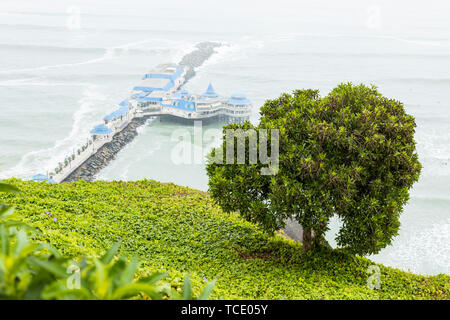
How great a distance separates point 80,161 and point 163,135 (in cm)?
→ 965

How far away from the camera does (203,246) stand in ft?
32.4

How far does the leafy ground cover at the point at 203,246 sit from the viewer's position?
783 centimetres

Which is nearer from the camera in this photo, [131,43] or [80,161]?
[80,161]

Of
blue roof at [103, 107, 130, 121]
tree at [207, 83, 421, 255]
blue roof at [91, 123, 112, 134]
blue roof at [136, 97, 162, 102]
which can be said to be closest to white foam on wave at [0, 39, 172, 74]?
blue roof at [136, 97, 162, 102]

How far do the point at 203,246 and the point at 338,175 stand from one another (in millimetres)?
3809

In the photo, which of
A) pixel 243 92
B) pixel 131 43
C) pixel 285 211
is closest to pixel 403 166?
pixel 285 211

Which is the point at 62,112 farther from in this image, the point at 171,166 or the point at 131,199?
the point at 131,199

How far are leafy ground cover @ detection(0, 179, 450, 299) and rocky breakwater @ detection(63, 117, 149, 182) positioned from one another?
13982 millimetres

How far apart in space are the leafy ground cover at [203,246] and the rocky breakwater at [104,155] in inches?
550

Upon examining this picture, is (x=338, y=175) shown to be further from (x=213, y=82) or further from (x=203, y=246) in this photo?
(x=213, y=82)

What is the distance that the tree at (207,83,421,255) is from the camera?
8.48 m

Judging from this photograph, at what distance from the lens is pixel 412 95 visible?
159 feet

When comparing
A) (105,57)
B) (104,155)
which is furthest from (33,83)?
(104,155)

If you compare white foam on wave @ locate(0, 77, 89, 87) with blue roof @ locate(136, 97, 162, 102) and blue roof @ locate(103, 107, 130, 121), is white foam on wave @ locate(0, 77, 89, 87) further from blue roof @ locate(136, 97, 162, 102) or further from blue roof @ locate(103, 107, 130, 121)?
blue roof @ locate(103, 107, 130, 121)
